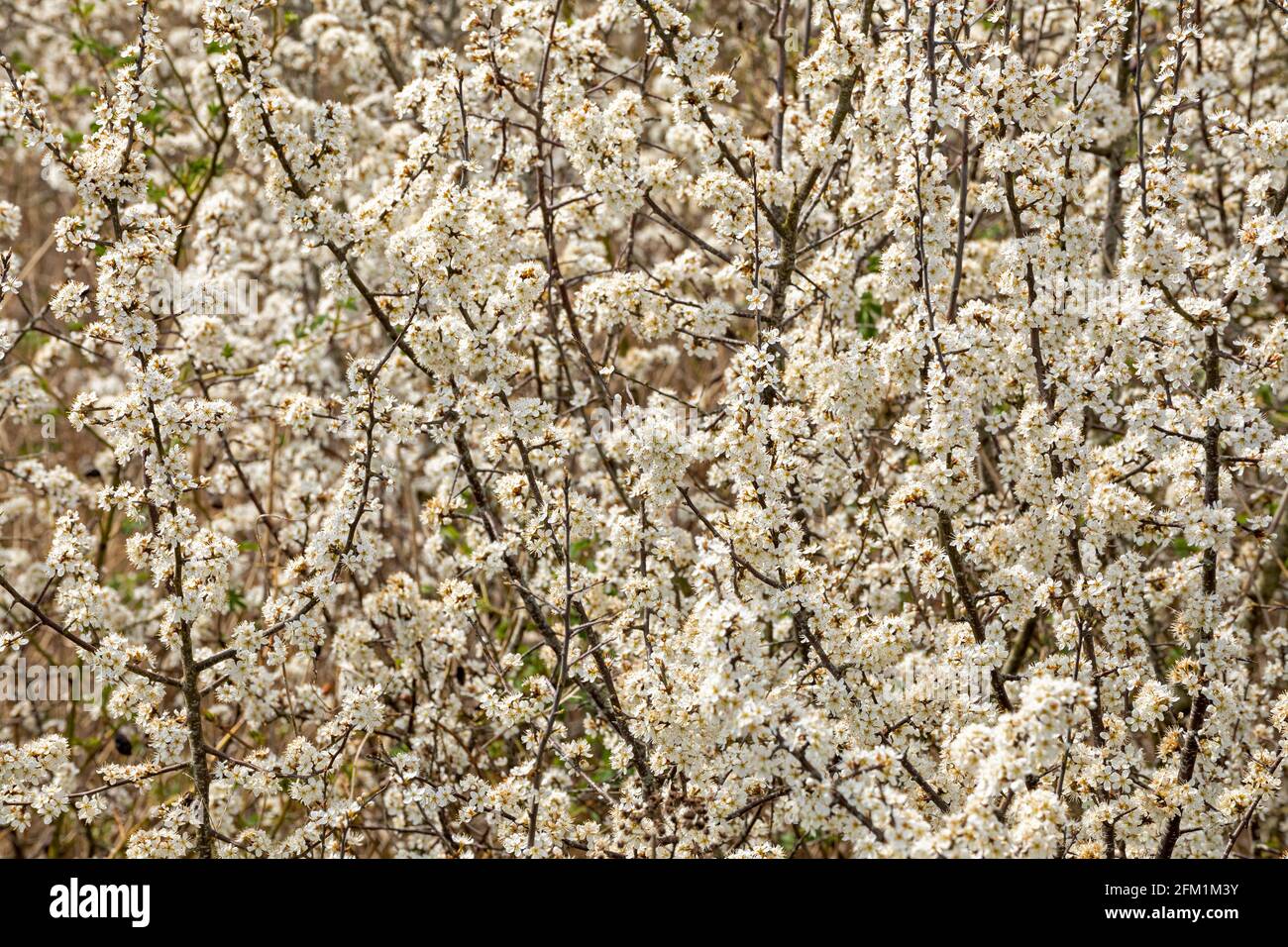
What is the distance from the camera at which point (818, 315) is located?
5.36 m

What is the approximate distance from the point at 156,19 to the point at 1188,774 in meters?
4.20

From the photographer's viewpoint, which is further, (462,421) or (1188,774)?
(462,421)

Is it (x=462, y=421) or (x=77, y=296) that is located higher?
(x=77, y=296)

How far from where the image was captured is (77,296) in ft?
12.0

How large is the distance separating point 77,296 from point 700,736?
8.14 feet

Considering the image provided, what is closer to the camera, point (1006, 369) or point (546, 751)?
point (1006, 369)
